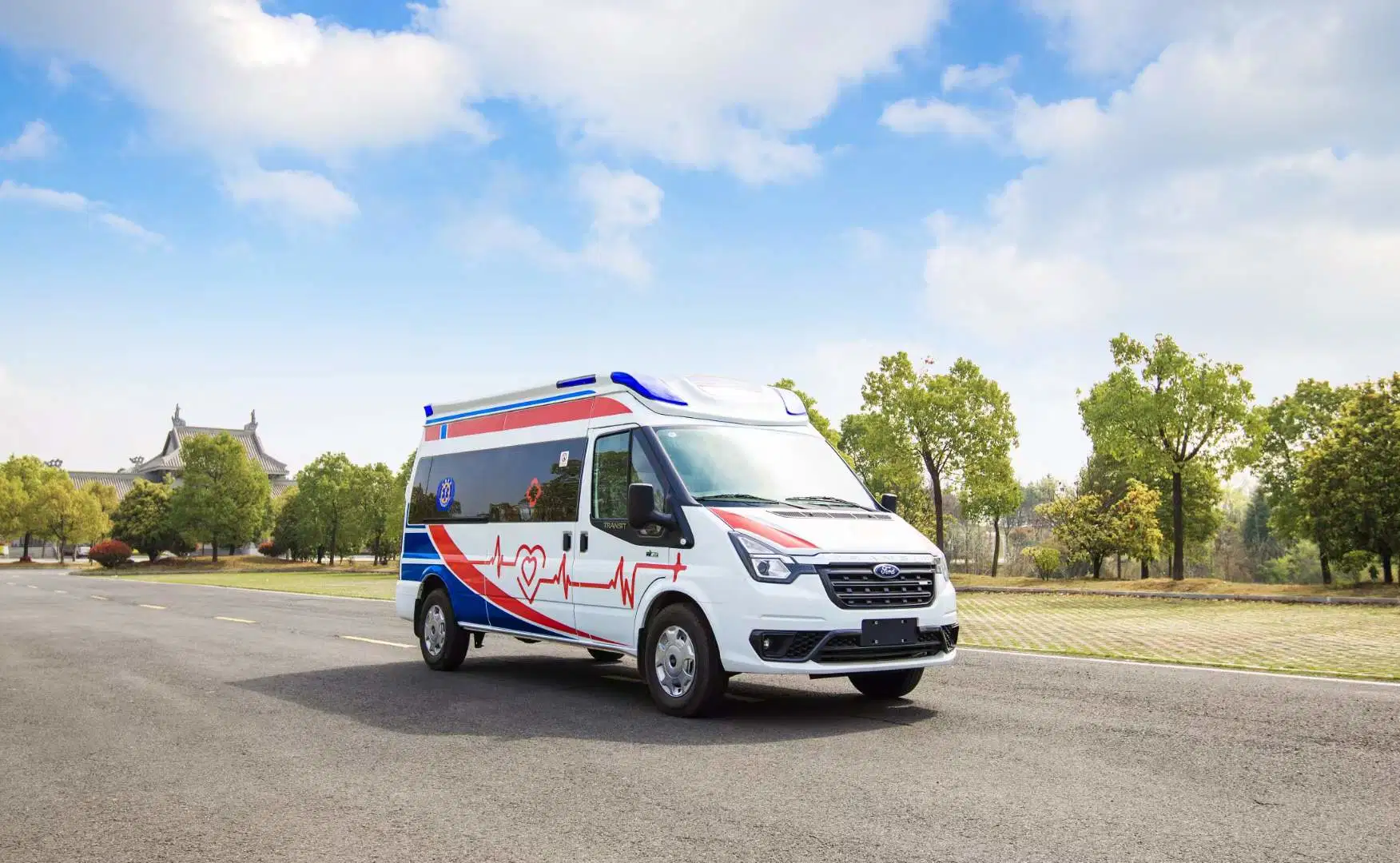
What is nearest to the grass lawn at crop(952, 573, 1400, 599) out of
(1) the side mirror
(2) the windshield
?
(2) the windshield

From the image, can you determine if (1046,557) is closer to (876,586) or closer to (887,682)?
(887,682)

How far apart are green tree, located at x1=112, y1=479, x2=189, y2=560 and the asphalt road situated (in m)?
72.2

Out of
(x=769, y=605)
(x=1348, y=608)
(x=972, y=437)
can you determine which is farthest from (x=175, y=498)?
(x=769, y=605)

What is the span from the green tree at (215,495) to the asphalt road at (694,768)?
65.1 m

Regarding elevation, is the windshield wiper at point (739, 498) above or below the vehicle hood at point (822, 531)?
above

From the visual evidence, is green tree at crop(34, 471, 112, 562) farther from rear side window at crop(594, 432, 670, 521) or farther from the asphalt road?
rear side window at crop(594, 432, 670, 521)

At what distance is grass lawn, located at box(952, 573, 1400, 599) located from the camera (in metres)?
29.1

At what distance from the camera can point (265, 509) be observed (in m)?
75.6

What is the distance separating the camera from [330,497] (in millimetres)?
71375

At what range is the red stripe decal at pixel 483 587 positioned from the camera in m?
9.78

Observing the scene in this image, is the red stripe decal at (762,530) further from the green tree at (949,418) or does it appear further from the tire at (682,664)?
the green tree at (949,418)

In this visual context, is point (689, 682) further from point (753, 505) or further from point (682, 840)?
point (682, 840)

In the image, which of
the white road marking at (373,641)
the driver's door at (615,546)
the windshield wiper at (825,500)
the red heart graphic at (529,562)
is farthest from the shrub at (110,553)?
the windshield wiper at (825,500)

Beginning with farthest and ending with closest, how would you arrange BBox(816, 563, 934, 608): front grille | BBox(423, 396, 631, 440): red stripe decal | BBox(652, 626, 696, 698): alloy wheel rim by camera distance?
1. BBox(423, 396, 631, 440): red stripe decal
2. BBox(652, 626, 696, 698): alloy wheel rim
3. BBox(816, 563, 934, 608): front grille
